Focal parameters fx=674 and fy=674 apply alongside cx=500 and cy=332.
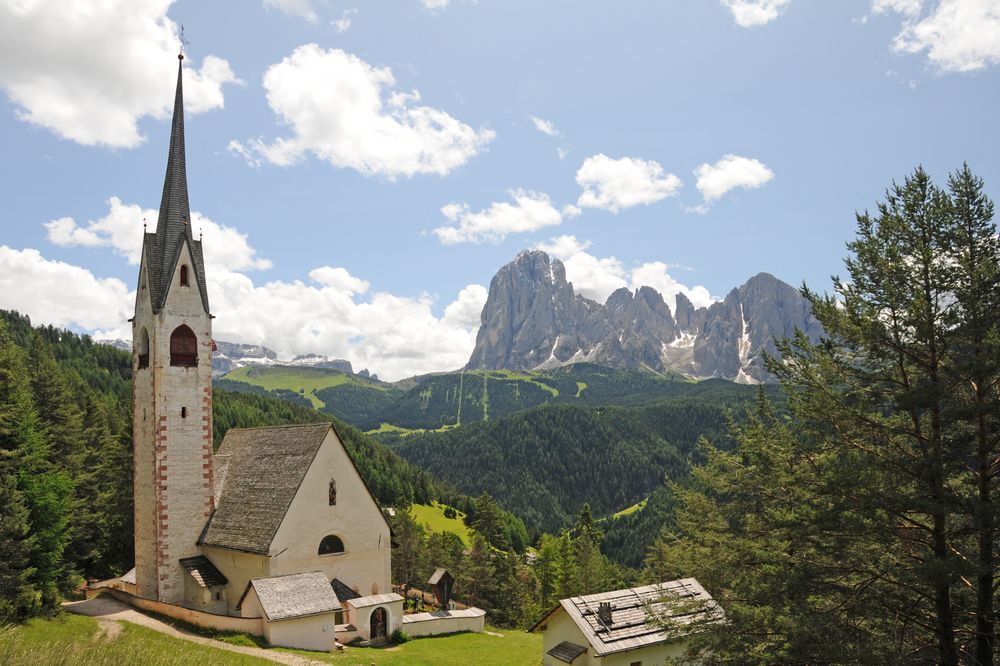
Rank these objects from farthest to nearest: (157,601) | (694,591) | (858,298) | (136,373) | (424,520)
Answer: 1. (424,520)
2. (136,373)
3. (157,601)
4. (694,591)
5. (858,298)

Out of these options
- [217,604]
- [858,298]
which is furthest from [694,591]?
[217,604]

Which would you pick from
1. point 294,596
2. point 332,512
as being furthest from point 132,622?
point 332,512

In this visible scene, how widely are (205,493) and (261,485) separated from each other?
2.76 metres

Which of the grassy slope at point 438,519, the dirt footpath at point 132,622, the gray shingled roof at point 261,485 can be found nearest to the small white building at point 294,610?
the dirt footpath at point 132,622

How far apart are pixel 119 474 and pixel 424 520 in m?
69.6

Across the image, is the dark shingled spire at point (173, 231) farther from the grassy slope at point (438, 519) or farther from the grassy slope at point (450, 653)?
the grassy slope at point (438, 519)

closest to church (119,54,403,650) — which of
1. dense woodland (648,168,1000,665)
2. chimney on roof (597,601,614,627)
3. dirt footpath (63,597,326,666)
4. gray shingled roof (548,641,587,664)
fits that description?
dirt footpath (63,597,326,666)

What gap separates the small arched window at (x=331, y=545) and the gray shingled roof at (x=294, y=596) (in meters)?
3.17

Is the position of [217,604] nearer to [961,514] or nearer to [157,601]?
[157,601]

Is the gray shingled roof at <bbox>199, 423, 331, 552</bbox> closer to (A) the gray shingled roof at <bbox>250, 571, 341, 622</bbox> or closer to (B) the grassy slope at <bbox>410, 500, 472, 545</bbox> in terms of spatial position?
(A) the gray shingled roof at <bbox>250, 571, 341, 622</bbox>

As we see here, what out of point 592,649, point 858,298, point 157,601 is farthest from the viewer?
point 157,601

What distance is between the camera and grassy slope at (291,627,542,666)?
86.7 feet

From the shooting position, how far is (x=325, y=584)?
29531mm

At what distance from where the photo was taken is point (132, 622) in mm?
29203
